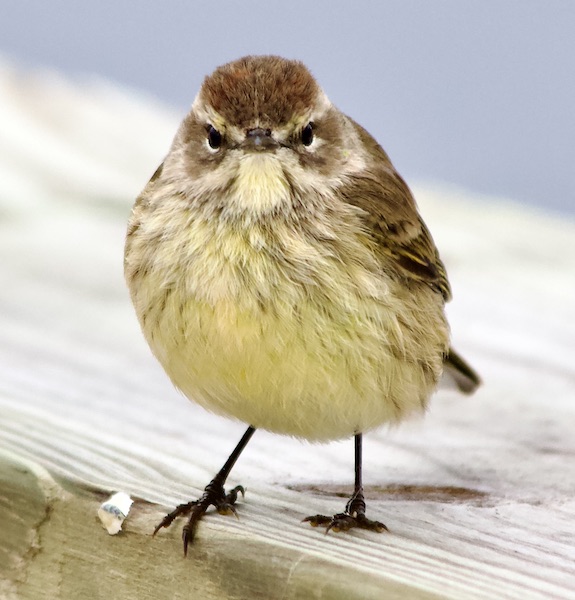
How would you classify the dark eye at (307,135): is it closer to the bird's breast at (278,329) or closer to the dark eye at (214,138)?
the dark eye at (214,138)

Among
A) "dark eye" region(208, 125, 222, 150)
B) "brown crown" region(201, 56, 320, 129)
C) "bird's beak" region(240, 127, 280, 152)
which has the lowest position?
"bird's beak" region(240, 127, 280, 152)

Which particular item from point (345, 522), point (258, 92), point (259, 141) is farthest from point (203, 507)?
point (258, 92)

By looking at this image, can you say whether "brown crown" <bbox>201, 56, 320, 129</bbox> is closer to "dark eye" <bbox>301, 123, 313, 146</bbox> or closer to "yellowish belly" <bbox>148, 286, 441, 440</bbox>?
"dark eye" <bbox>301, 123, 313, 146</bbox>

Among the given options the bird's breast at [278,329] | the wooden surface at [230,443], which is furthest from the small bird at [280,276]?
the wooden surface at [230,443]

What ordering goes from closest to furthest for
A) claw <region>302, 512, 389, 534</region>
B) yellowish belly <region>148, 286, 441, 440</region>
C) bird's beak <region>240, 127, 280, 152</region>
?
claw <region>302, 512, 389, 534</region>, yellowish belly <region>148, 286, 441, 440</region>, bird's beak <region>240, 127, 280, 152</region>

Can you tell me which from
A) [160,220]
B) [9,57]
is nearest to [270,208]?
[160,220]

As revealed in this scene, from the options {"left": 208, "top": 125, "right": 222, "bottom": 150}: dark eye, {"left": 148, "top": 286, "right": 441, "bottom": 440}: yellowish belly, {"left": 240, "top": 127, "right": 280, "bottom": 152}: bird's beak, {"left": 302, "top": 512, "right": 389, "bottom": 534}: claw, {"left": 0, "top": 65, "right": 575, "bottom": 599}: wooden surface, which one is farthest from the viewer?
{"left": 208, "top": 125, "right": 222, "bottom": 150}: dark eye

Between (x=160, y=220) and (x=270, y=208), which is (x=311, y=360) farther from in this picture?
(x=160, y=220)

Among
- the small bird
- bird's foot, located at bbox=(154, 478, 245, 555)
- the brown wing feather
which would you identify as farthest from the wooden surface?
the brown wing feather
